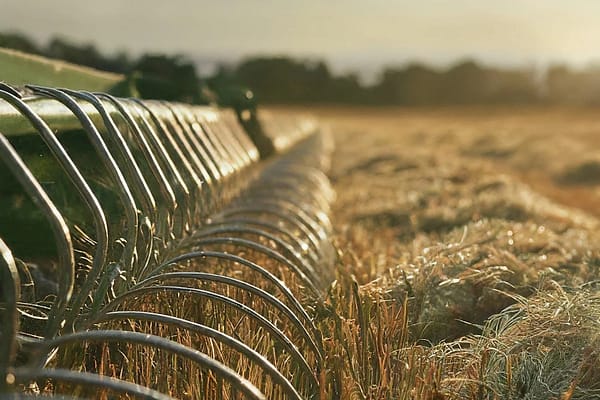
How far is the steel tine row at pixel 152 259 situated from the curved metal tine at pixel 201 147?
14 millimetres

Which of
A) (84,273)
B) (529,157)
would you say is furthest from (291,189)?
(529,157)

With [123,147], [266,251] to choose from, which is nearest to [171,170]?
[266,251]

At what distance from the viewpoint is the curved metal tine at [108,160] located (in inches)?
155

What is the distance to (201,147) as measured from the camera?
22.3 ft

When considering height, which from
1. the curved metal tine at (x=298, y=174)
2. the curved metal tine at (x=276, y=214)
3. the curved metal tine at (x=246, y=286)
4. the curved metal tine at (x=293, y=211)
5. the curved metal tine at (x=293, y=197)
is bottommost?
the curved metal tine at (x=298, y=174)

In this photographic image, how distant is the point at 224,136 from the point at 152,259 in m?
3.59

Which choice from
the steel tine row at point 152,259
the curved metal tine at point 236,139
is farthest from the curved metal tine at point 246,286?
the curved metal tine at point 236,139

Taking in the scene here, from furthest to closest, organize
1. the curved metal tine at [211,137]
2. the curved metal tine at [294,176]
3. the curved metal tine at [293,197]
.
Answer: the curved metal tine at [294,176] < the curved metal tine at [293,197] < the curved metal tine at [211,137]

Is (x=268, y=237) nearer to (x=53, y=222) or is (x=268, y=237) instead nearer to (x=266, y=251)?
(x=266, y=251)

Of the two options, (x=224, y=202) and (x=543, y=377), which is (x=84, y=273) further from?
(x=224, y=202)

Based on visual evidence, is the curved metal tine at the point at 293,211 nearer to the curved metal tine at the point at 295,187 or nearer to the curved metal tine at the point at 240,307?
the curved metal tine at the point at 295,187

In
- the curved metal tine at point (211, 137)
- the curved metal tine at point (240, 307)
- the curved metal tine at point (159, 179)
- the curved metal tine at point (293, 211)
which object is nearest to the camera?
the curved metal tine at point (240, 307)

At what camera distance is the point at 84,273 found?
4.57 m

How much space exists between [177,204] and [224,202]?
1.88m
